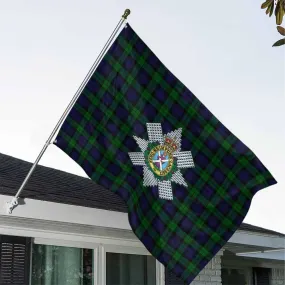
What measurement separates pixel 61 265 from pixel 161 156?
2.19 m

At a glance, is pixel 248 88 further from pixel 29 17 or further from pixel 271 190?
pixel 29 17

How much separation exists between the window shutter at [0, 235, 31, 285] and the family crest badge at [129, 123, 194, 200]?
169 centimetres

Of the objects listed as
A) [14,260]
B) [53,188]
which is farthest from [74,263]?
[14,260]

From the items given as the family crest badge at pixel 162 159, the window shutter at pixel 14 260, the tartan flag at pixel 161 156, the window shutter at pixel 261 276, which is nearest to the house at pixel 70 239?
the window shutter at pixel 14 260

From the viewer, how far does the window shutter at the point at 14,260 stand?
697 cm

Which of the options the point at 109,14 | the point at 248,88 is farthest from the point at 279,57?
the point at 109,14

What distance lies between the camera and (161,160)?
6387 mm

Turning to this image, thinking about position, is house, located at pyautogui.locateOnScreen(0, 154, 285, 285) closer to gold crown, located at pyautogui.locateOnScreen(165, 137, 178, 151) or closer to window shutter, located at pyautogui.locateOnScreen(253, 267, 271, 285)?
gold crown, located at pyautogui.locateOnScreen(165, 137, 178, 151)

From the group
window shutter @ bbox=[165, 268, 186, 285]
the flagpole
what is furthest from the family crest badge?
window shutter @ bbox=[165, 268, 186, 285]

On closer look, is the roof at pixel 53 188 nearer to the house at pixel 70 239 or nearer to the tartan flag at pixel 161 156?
the house at pixel 70 239

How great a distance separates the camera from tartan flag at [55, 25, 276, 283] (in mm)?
6207

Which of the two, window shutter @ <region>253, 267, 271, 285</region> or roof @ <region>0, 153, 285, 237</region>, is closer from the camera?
roof @ <region>0, 153, 285, 237</region>

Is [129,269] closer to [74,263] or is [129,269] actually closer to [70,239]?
[74,263]

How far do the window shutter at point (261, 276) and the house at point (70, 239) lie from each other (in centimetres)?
331
